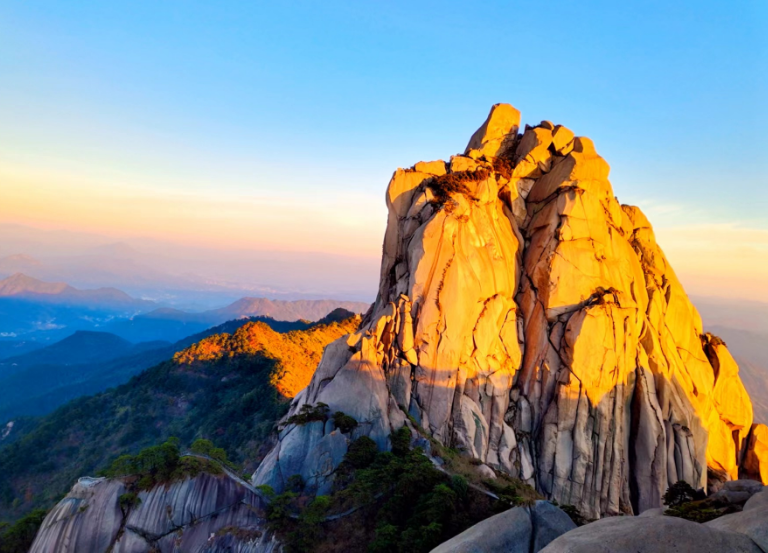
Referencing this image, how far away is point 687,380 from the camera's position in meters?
34.6

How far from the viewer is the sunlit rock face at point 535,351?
30.2 m

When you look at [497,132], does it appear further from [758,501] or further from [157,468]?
[157,468]

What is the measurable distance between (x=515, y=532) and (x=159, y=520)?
15.5 m

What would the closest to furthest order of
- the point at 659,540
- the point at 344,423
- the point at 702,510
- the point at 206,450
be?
the point at 659,540
the point at 702,510
the point at 206,450
the point at 344,423

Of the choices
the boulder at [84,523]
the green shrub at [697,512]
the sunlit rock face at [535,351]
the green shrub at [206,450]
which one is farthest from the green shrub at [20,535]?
the green shrub at [697,512]

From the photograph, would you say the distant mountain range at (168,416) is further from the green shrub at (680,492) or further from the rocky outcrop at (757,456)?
the rocky outcrop at (757,456)

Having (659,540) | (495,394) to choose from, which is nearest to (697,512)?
(659,540)

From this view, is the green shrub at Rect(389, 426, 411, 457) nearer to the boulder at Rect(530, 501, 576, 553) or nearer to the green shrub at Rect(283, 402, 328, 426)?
the green shrub at Rect(283, 402, 328, 426)

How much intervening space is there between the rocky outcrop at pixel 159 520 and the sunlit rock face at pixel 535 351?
8598 millimetres

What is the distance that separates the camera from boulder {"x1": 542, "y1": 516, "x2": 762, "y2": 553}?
421 inches

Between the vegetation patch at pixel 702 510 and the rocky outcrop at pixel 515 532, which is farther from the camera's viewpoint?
the vegetation patch at pixel 702 510

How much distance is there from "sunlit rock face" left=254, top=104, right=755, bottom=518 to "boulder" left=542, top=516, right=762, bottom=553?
645 inches

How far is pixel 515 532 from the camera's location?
48.8ft

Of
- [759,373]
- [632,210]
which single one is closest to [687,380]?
[632,210]
